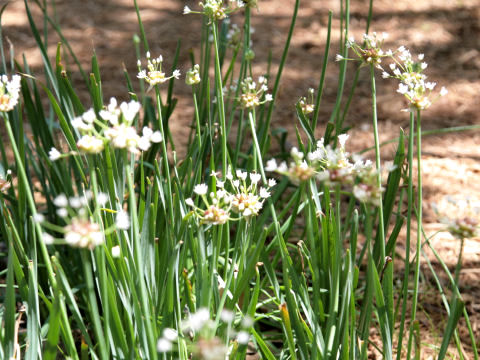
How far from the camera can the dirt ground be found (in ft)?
8.63

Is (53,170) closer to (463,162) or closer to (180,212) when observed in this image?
(180,212)

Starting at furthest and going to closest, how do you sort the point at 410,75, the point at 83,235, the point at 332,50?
the point at 332,50, the point at 410,75, the point at 83,235

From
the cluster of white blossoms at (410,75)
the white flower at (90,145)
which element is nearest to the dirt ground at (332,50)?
the cluster of white blossoms at (410,75)

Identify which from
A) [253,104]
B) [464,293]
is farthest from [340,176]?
[464,293]

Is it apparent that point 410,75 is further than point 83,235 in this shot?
Yes

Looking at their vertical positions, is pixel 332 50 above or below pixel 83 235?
above

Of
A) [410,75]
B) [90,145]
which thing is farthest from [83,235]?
[410,75]

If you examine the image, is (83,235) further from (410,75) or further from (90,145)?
(410,75)

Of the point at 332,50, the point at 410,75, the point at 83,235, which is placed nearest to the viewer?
the point at 83,235

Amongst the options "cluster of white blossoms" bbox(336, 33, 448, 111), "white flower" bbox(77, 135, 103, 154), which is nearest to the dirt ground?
"cluster of white blossoms" bbox(336, 33, 448, 111)

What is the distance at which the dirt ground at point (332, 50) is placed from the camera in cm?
263

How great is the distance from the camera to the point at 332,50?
143 inches

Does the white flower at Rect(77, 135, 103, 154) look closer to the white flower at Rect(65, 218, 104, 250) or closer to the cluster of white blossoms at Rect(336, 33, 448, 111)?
the white flower at Rect(65, 218, 104, 250)

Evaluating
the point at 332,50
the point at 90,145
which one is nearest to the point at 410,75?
the point at 90,145
